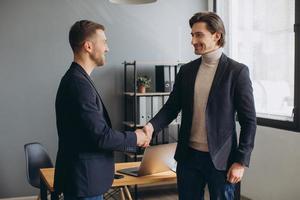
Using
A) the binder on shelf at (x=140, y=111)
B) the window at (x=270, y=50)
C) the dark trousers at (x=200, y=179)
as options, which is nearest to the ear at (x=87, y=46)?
the dark trousers at (x=200, y=179)

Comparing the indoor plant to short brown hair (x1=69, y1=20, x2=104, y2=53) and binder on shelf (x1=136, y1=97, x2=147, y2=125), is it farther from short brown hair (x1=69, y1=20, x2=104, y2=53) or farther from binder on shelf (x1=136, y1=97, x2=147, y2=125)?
short brown hair (x1=69, y1=20, x2=104, y2=53)

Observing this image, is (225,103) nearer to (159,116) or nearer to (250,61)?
(159,116)

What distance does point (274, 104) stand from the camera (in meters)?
4.37

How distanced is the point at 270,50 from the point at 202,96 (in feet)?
7.69

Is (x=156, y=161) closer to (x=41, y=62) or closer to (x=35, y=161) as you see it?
(x=35, y=161)

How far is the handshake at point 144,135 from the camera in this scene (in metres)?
2.30

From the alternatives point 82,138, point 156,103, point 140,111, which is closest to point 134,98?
point 140,111

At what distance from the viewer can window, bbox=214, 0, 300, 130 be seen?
4.03 metres

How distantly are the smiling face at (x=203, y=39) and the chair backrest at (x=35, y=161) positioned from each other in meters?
2.24

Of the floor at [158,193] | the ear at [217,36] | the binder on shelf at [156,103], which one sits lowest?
the floor at [158,193]

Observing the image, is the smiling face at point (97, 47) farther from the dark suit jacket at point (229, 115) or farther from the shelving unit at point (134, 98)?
the shelving unit at point (134, 98)

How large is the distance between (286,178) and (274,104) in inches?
32.0

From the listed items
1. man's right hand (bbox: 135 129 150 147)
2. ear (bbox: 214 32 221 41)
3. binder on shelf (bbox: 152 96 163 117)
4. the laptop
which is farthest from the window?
man's right hand (bbox: 135 129 150 147)

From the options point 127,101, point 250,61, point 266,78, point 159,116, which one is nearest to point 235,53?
point 250,61
